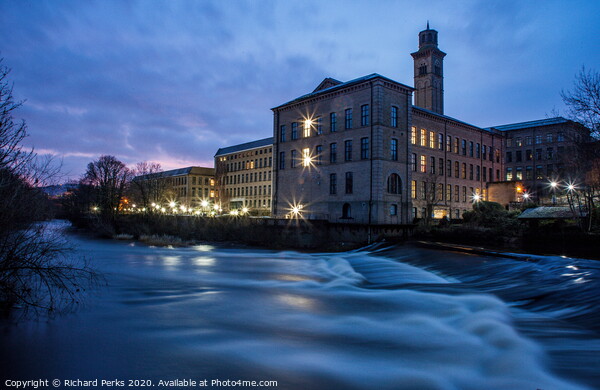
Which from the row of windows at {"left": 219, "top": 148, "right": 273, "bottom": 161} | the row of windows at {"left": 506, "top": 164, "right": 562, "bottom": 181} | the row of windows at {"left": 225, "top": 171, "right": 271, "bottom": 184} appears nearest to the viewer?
the row of windows at {"left": 506, "top": 164, "right": 562, "bottom": 181}

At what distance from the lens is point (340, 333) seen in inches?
328

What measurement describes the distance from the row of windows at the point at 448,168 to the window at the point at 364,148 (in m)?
7.77

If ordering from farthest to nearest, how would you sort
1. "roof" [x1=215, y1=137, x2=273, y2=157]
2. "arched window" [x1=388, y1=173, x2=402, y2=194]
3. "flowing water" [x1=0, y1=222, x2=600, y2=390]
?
"roof" [x1=215, y1=137, x2=273, y2=157] < "arched window" [x1=388, y1=173, x2=402, y2=194] < "flowing water" [x1=0, y1=222, x2=600, y2=390]

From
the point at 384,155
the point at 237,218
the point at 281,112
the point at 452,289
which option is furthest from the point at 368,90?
the point at 452,289

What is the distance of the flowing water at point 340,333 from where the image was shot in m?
6.05

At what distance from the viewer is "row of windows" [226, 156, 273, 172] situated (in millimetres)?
84625

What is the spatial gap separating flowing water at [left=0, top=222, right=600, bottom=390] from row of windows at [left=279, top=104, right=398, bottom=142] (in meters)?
26.8

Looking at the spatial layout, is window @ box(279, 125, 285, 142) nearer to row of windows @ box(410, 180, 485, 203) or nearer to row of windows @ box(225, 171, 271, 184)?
row of windows @ box(410, 180, 485, 203)

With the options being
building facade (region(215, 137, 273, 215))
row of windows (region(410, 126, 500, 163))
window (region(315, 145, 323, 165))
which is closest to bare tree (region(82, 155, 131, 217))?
building facade (region(215, 137, 273, 215))

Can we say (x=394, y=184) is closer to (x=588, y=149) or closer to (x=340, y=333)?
(x=588, y=149)

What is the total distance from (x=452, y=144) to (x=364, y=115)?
19.3 m

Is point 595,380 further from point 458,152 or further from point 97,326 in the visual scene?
point 458,152

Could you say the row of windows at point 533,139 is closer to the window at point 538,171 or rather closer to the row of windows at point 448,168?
the window at point 538,171

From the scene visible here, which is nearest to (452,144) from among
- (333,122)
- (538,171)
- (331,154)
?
(333,122)
